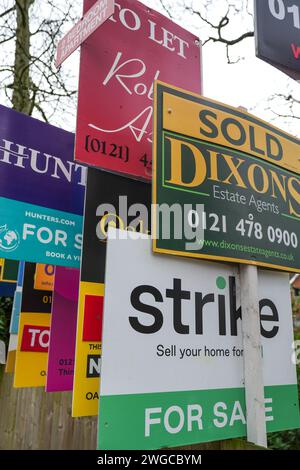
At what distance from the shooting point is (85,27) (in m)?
2.15

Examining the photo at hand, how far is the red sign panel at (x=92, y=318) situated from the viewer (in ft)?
5.90

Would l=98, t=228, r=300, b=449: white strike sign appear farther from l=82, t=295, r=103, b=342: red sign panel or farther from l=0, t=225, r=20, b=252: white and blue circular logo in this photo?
l=0, t=225, r=20, b=252: white and blue circular logo

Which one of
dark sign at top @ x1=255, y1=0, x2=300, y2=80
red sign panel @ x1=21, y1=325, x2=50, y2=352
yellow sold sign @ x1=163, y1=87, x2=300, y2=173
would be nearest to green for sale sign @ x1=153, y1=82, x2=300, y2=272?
yellow sold sign @ x1=163, y1=87, x2=300, y2=173

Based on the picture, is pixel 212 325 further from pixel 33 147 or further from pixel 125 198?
pixel 33 147

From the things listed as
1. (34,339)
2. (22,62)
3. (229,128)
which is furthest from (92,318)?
(22,62)

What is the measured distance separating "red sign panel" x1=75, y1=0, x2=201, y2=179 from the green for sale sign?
382 millimetres

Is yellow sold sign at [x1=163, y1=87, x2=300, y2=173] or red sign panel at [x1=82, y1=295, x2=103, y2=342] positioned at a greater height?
yellow sold sign at [x1=163, y1=87, x2=300, y2=173]

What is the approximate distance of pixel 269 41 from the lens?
200 cm

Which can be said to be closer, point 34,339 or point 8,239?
point 8,239

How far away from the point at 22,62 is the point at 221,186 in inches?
204

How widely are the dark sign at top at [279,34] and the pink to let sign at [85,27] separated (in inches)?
27.8

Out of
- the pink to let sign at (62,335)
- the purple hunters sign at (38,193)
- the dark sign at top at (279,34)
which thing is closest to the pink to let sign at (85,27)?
the purple hunters sign at (38,193)

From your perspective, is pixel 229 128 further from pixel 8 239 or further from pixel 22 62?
pixel 22 62

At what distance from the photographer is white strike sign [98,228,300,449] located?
1501 millimetres
